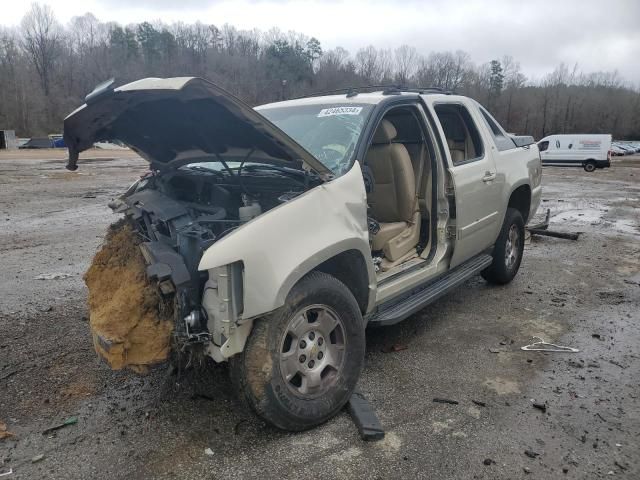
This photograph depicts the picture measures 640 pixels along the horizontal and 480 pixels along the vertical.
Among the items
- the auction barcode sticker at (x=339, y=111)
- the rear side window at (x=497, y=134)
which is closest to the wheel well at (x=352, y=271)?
the auction barcode sticker at (x=339, y=111)

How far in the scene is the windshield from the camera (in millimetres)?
3294

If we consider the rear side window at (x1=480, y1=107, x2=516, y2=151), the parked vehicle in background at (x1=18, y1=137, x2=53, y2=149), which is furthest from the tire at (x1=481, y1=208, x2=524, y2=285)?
the parked vehicle in background at (x1=18, y1=137, x2=53, y2=149)

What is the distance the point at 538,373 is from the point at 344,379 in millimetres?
1552

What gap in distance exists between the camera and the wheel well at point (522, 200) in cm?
537

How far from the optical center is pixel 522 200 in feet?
18.1

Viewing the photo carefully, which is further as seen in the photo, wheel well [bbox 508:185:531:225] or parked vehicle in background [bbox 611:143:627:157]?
parked vehicle in background [bbox 611:143:627:157]

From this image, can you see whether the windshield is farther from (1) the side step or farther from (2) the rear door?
(1) the side step

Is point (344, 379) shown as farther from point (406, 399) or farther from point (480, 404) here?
point (480, 404)

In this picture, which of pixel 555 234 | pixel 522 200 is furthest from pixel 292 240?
pixel 555 234

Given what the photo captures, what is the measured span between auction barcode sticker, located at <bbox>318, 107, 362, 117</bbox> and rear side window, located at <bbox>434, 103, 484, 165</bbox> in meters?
1.29

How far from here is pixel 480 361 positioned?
368 centimetres

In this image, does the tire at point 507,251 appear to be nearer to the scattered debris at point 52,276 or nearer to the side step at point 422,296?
the side step at point 422,296

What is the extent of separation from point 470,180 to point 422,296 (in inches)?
46.0

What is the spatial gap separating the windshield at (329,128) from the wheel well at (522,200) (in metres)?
2.55
